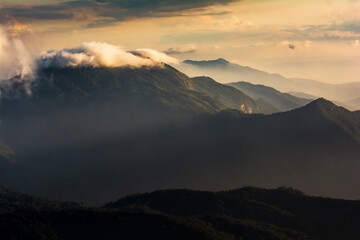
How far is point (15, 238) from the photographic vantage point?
200m

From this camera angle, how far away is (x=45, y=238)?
200 meters

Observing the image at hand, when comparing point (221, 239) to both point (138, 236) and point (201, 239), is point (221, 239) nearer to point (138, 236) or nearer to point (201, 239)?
point (201, 239)

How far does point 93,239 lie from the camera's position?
198000 mm

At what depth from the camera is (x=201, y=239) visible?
196250mm

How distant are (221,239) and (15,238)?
76748mm

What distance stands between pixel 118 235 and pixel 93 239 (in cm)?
926

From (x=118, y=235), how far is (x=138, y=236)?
25.1 ft

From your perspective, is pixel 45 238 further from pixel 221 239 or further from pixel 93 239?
pixel 221 239

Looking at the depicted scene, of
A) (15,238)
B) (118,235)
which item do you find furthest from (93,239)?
(15,238)

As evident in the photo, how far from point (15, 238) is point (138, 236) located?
4603cm

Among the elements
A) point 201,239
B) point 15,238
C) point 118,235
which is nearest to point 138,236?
point 118,235

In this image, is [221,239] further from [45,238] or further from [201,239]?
[45,238]

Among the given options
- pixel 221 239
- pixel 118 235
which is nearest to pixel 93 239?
pixel 118 235

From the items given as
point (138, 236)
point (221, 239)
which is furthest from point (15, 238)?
point (221, 239)
